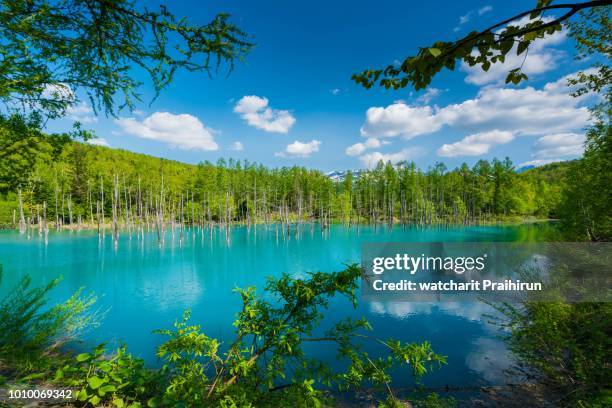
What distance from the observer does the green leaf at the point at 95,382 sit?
3.05m

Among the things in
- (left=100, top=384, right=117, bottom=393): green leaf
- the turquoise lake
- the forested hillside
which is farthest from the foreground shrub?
the forested hillside

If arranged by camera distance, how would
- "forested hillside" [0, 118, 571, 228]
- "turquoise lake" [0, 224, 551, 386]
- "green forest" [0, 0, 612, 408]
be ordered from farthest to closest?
"forested hillside" [0, 118, 571, 228] < "turquoise lake" [0, 224, 551, 386] < "green forest" [0, 0, 612, 408]

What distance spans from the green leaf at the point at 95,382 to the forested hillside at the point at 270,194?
51299mm

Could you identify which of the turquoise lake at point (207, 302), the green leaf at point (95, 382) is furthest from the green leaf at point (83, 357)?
the turquoise lake at point (207, 302)

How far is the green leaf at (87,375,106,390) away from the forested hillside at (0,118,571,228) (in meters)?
51.3

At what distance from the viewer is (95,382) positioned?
3088 millimetres

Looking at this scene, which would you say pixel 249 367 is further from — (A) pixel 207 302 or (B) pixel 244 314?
(A) pixel 207 302

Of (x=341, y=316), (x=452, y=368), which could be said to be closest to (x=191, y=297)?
(x=341, y=316)

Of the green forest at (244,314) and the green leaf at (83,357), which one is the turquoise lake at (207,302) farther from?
the green leaf at (83,357)

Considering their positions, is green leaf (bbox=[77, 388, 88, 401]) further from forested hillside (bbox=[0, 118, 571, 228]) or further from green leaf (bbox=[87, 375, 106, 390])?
forested hillside (bbox=[0, 118, 571, 228])

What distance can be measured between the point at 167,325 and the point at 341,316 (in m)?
8.53

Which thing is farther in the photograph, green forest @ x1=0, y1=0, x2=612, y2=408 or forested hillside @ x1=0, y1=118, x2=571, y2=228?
forested hillside @ x1=0, y1=118, x2=571, y2=228

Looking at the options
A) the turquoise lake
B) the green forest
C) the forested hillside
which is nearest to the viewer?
the green forest

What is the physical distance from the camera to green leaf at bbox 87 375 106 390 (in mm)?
3053
